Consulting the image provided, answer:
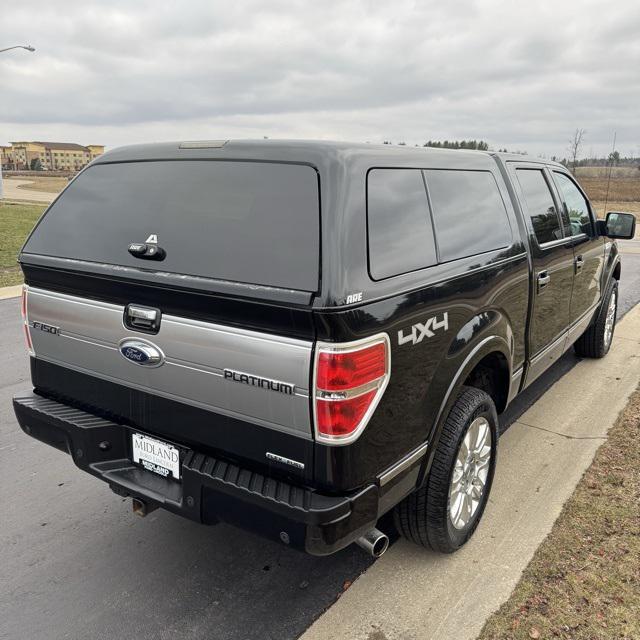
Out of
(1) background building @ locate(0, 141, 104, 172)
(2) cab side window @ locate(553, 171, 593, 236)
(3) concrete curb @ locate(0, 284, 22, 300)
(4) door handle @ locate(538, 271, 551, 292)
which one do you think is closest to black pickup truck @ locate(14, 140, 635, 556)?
(4) door handle @ locate(538, 271, 551, 292)

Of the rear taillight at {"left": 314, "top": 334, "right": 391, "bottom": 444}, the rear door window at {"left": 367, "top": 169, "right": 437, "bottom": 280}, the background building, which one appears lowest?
the rear taillight at {"left": 314, "top": 334, "right": 391, "bottom": 444}

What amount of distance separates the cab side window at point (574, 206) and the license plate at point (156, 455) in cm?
334

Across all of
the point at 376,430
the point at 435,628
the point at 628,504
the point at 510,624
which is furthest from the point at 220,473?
the point at 628,504

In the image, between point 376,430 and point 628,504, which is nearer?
point 376,430

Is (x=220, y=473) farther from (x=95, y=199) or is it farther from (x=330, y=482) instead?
(x=95, y=199)

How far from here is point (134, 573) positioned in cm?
285

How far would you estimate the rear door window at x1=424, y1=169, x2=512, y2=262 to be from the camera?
2.77 m

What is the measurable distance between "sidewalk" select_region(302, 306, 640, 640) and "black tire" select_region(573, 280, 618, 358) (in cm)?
116

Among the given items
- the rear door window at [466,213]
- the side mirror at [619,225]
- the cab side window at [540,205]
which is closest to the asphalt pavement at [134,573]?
the rear door window at [466,213]

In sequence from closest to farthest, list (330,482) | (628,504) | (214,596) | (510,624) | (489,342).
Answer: (330,482), (510,624), (214,596), (489,342), (628,504)

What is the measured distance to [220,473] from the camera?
2.32m

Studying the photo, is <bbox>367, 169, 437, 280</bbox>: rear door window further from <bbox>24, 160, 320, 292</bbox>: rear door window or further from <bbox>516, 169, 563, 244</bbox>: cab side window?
<bbox>516, 169, 563, 244</bbox>: cab side window

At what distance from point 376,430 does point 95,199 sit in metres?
1.72

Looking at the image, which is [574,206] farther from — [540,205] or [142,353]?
[142,353]
